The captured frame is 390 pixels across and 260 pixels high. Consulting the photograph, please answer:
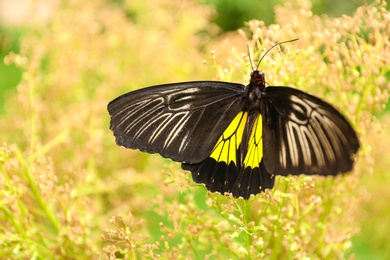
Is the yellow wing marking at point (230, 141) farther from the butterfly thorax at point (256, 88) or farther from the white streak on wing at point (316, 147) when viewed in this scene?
the white streak on wing at point (316, 147)

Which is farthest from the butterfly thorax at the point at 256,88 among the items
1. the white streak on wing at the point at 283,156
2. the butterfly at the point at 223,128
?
the white streak on wing at the point at 283,156

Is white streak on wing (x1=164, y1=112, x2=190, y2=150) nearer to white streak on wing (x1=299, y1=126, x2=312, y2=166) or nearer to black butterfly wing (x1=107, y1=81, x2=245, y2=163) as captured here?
black butterfly wing (x1=107, y1=81, x2=245, y2=163)

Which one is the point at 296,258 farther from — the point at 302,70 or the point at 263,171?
the point at 302,70

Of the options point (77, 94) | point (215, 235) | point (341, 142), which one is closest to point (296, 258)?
point (215, 235)

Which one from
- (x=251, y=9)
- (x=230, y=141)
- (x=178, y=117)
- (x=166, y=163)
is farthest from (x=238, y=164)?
(x=251, y=9)

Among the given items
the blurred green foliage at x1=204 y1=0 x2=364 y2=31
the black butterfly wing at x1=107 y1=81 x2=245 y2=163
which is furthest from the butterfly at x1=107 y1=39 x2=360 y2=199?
the blurred green foliage at x1=204 y1=0 x2=364 y2=31

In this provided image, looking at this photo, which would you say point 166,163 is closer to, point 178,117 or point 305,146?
point 178,117
